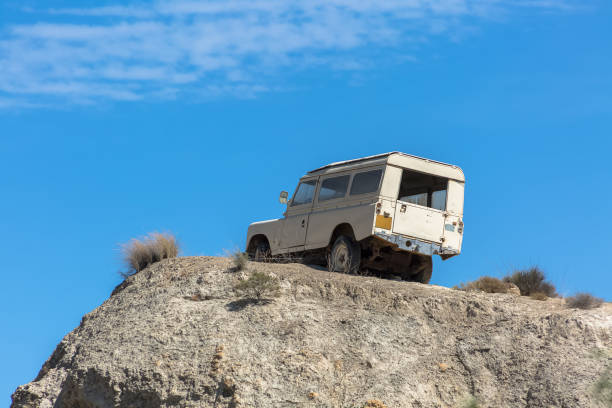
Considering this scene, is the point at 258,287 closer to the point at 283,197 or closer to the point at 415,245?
the point at 415,245

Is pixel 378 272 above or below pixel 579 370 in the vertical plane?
above

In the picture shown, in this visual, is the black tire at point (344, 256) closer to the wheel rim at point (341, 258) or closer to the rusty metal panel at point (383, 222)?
the wheel rim at point (341, 258)

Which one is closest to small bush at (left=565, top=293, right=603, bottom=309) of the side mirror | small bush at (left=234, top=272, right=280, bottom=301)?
small bush at (left=234, top=272, right=280, bottom=301)

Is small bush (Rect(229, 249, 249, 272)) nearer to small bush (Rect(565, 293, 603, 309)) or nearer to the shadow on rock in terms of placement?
the shadow on rock

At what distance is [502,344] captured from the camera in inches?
520

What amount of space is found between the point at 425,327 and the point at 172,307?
452 cm

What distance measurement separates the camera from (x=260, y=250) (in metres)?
19.1

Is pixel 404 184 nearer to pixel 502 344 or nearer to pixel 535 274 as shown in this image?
pixel 535 274

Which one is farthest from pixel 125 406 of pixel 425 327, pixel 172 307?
pixel 425 327

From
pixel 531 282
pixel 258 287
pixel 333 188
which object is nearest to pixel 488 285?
pixel 531 282

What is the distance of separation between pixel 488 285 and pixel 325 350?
224 inches

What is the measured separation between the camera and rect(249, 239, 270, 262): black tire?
61.2 feet

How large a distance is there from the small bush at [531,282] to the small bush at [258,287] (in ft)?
20.0

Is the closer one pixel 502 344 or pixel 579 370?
pixel 579 370
